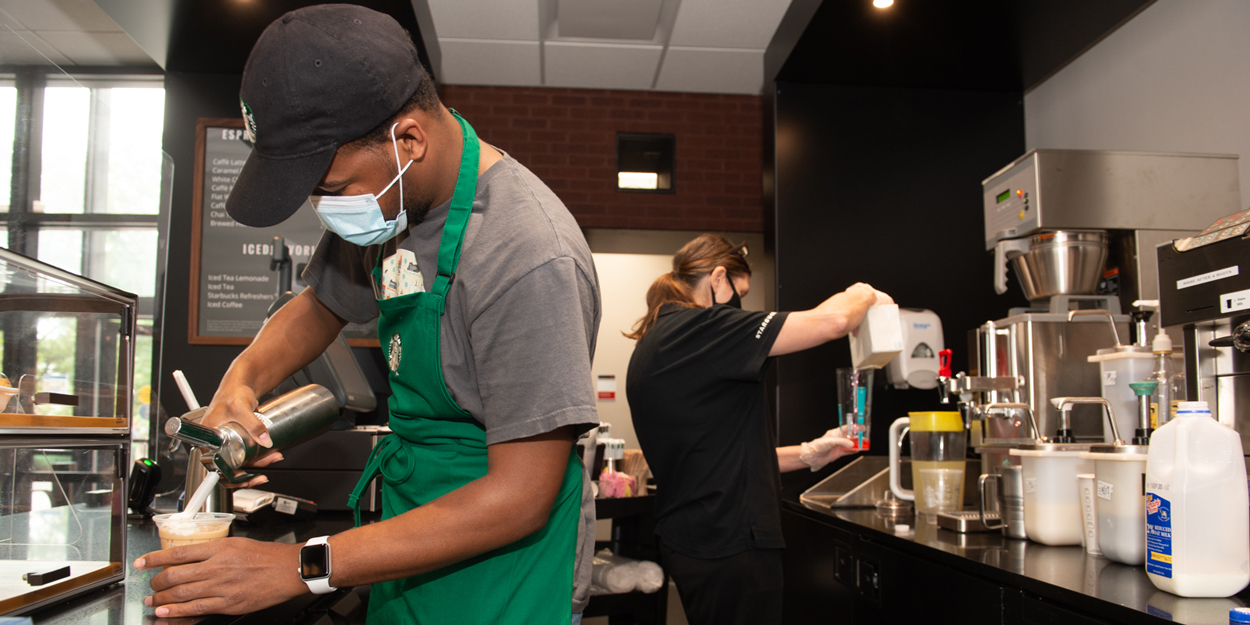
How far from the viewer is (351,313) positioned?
4.46ft

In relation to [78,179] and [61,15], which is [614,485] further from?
[61,15]

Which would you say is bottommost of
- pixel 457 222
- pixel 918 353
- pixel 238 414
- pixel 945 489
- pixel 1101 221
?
pixel 945 489

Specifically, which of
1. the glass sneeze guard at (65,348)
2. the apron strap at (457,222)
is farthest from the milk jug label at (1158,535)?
the glass sneeze guard at (65,348)

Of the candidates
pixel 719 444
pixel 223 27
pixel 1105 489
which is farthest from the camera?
pixel 223 27

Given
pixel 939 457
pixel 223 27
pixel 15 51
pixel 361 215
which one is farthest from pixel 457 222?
pixel 223 27

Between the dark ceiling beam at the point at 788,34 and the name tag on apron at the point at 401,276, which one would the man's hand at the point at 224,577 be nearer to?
the name tag on apron at the point at 401,276

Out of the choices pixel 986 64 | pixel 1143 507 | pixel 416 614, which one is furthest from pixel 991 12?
pixel 416 614

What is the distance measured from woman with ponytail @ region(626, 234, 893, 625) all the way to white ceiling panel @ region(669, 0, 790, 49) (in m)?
1.99

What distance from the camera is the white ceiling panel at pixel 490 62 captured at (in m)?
4.18

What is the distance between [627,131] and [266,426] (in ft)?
12.5

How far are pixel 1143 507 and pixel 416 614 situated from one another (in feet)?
4.77

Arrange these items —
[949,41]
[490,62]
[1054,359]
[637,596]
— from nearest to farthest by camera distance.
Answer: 1. [1054,359]
2. [637,596]
3. [949,41]
4. [490,62]

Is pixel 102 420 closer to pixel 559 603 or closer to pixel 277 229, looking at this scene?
pixel 559 603

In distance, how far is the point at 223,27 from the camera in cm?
300
